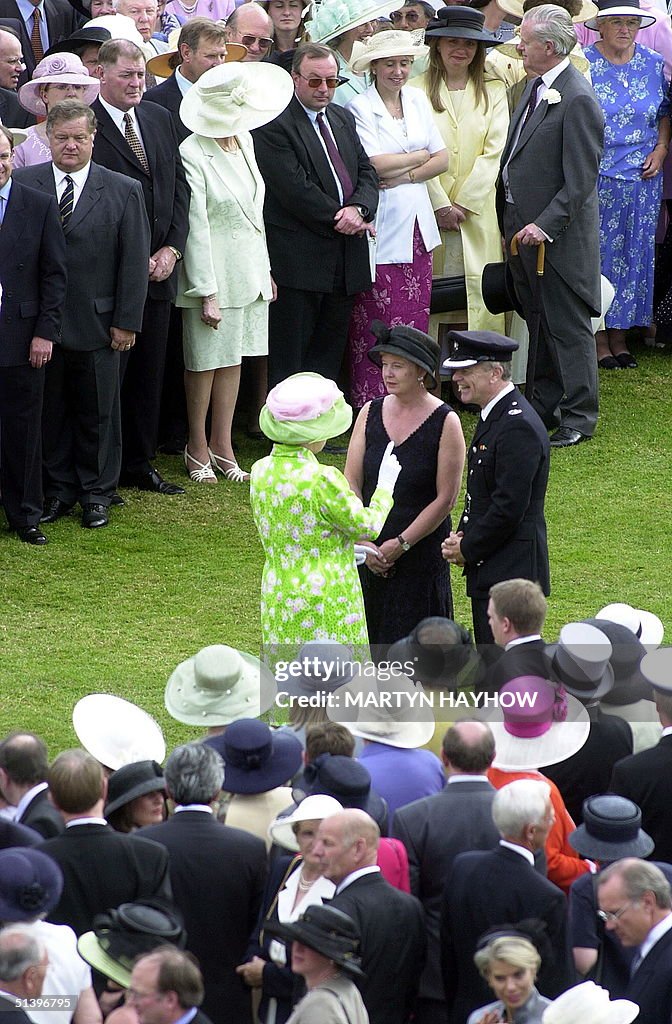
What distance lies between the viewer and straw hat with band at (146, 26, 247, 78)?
30.5 ft

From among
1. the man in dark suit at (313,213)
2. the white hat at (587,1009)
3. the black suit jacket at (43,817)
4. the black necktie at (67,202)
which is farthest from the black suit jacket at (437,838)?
the man in dark suit at (313,213)

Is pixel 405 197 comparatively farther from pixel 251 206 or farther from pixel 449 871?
pixel 449 871

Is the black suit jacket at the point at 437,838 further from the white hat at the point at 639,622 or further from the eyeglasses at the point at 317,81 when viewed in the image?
the eyeglasses at the point at 317,81


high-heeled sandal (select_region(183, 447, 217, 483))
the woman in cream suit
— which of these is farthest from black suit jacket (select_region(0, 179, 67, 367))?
high-heeled sandal (select_region(183, 447, 217, 483))

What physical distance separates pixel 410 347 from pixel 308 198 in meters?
3.42

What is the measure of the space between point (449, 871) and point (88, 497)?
191 inches

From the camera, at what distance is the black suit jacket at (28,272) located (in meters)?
7.98

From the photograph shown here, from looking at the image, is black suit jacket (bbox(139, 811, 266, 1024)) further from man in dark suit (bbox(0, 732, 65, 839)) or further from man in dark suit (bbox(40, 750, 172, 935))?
man in dark suit (bbox(0, 732, 65, 839))

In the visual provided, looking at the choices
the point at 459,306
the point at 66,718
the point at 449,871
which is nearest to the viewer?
the point at 449,871

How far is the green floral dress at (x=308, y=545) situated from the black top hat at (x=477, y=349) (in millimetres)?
589

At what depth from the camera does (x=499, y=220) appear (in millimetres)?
10141

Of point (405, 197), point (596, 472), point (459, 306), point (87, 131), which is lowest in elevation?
point (596, 472)

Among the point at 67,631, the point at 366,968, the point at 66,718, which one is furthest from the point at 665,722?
the point at 67,631

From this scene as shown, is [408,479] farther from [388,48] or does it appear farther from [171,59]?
[171,59]
